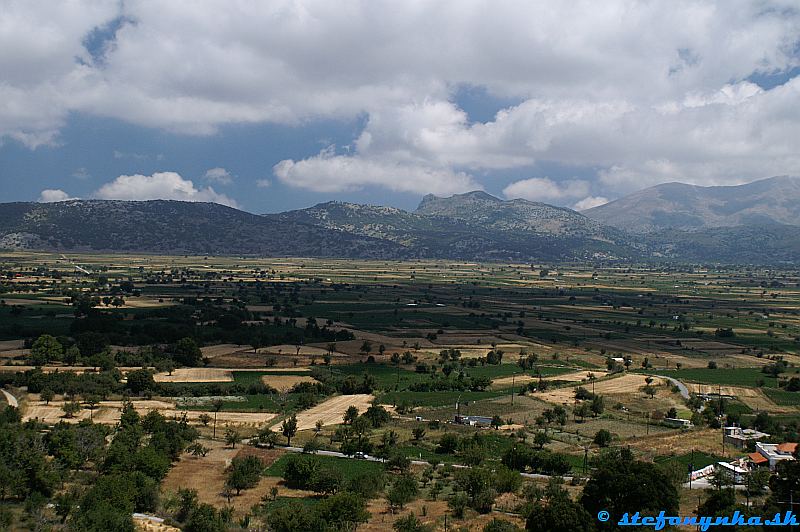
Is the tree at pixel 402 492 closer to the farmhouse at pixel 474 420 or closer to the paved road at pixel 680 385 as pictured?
the farmhouse at pixel 474 420

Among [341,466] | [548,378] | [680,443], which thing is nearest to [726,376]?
[548,378]

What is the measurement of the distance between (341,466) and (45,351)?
52879 mm

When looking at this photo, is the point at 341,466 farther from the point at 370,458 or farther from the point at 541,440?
the point at 541,440

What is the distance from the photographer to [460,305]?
176 m

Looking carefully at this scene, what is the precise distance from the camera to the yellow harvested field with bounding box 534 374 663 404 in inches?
3103

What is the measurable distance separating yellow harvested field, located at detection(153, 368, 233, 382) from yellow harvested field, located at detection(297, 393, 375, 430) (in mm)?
15702

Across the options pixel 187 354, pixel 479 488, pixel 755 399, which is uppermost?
pixel 187 354

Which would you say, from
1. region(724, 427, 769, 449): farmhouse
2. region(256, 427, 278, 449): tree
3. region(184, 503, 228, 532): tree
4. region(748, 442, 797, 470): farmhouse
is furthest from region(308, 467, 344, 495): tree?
region(724, 427, 769, 449): farmhouse

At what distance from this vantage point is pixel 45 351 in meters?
86.9

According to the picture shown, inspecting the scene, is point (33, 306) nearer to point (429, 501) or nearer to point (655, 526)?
point (429, 501)

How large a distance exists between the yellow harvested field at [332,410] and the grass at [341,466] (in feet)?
A: 35.5

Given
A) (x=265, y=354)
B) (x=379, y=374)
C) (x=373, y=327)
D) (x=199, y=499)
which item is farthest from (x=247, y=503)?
(x=373, y=327)

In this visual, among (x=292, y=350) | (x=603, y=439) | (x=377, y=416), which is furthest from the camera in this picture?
(x=292, y=350)

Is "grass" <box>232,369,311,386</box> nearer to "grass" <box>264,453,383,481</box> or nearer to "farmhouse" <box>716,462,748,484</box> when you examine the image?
"grass" <box>264,453,383,481</box>
